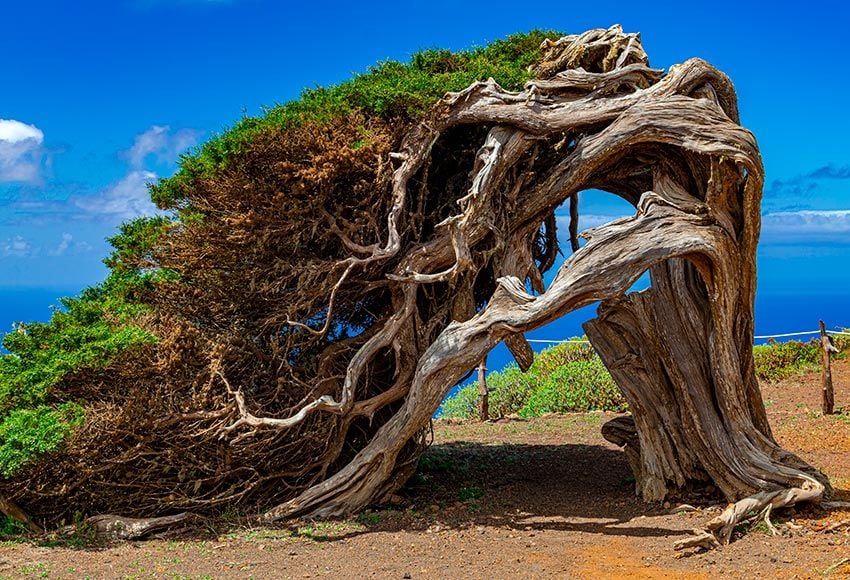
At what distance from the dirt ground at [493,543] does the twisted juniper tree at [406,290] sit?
47 centimetres

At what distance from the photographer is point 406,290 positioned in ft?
27.8

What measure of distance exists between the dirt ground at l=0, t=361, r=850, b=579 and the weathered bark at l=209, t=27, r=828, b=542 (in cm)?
46

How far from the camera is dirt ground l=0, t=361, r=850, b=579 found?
22.1 ft

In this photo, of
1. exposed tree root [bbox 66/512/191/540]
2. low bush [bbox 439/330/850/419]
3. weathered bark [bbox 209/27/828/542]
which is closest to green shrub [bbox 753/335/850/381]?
low bush [bbox 439/330/850/419]

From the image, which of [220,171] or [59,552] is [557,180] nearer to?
[220,171]

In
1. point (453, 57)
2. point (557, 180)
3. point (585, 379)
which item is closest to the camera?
point (557, 180)

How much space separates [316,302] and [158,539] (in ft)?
8.62

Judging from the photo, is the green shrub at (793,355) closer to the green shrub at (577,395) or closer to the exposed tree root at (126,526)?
the green shrub at (577,395)

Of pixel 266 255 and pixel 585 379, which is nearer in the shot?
pixel 266 255

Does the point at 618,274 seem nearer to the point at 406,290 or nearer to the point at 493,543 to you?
the point at 406,290

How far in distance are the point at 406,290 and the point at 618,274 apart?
6.69 ft

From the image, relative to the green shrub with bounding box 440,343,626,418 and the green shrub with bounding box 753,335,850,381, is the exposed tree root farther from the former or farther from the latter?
the green shrub with bounding box 753,335,850,381

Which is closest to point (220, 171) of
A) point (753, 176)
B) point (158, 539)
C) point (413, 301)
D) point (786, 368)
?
point (413, 301)

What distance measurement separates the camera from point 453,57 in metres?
Answer: 9.97
